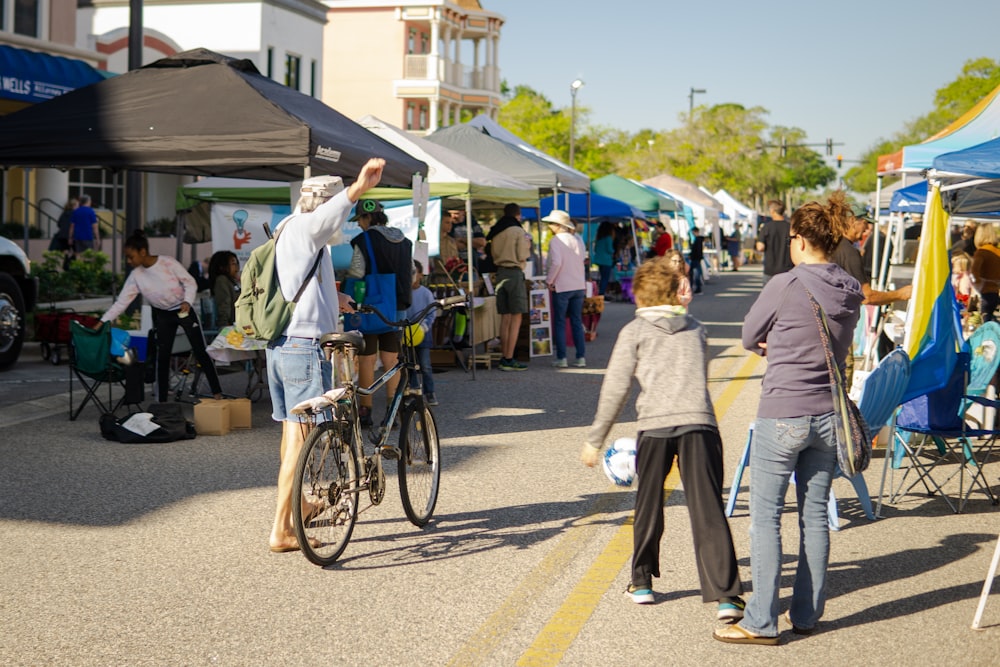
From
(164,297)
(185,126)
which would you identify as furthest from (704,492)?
(164,297)

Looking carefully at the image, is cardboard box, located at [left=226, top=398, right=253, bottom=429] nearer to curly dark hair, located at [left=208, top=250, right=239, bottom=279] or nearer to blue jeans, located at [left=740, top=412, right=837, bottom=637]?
curly dark hair, located at [left=208, top=250, right=239, bottom=279]

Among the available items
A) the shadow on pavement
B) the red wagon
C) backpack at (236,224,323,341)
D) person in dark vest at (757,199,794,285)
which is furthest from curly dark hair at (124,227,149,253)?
person in dark vest at (757,199,794,285)

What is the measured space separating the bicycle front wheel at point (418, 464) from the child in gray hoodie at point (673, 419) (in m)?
1.71

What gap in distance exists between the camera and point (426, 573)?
20.1 ft

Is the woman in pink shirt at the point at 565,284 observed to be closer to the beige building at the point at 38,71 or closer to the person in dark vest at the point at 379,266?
the person in dark vest at the point at 379,266

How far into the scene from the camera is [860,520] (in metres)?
7.44

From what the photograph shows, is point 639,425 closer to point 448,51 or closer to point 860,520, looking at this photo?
point 860,520

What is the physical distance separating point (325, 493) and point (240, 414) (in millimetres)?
4494

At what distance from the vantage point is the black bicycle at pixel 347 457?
6.06m

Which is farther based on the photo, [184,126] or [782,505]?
[184,126]

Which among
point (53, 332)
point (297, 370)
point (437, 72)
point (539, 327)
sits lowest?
point (53, 332)

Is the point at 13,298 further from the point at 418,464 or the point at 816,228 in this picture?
the point at 816,228

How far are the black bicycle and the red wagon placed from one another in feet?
26.2

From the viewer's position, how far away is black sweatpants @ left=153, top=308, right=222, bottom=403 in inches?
436
